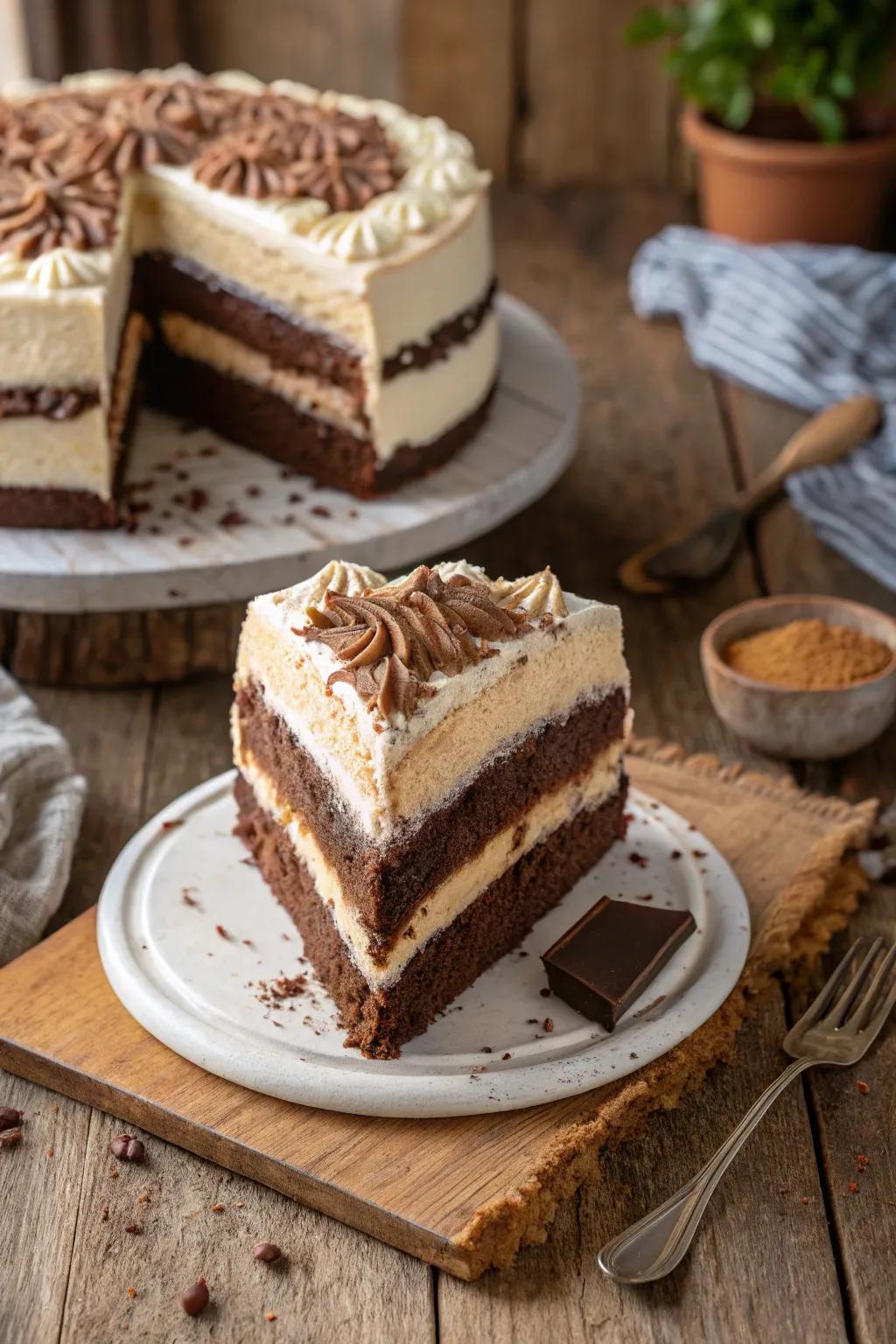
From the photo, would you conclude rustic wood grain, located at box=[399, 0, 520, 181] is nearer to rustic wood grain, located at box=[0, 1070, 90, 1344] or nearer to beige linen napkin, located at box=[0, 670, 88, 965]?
beige linen napkin, located at box=[0, 670, 88, 965]

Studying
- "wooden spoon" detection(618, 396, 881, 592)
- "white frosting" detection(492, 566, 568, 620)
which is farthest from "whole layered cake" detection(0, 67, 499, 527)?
"white frosting" detection(492, 566, 568, 620)

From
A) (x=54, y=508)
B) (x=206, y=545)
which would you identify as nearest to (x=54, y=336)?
(x=54, y=508)

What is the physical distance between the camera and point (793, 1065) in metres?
2.74

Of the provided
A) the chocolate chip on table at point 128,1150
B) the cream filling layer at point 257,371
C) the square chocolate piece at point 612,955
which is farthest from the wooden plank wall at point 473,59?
the chocolate chip on table at point 128,1150

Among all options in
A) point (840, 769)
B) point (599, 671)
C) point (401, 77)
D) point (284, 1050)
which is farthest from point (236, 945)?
point (401, 77)

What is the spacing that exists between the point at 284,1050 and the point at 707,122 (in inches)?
177

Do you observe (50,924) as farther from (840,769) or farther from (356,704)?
(840,769)

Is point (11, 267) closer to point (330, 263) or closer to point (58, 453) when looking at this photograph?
point (58, 453)

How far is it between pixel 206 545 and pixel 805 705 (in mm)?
1429

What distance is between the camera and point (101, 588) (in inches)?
147

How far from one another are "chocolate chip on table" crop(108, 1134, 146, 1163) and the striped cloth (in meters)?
2.78

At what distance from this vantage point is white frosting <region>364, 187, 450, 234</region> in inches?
161

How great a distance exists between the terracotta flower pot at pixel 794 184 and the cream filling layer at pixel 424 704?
3.37 metres

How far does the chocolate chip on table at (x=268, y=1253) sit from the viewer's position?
2469mm
